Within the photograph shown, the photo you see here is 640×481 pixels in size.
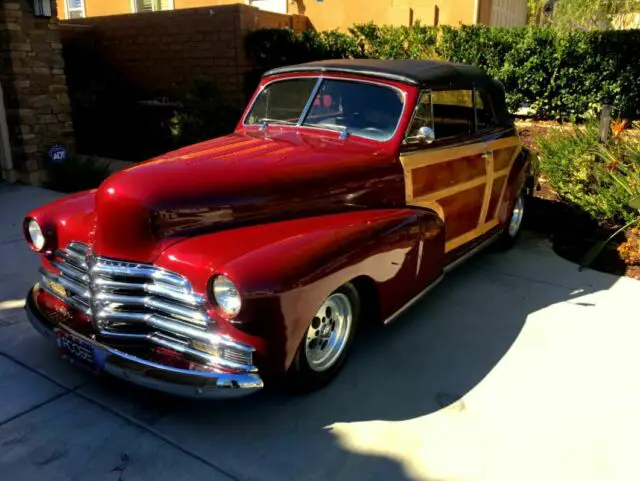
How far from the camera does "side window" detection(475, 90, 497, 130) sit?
5062mm

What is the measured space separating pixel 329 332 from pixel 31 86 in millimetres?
6519

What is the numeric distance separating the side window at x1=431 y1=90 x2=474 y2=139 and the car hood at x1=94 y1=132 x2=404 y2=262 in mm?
705

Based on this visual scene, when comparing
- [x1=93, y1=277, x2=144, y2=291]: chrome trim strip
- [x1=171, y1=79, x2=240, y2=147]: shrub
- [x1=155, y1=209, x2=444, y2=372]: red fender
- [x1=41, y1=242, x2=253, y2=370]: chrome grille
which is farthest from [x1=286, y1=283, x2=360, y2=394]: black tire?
[x1=171, y1=79, x2=240, y2=147]: shrub

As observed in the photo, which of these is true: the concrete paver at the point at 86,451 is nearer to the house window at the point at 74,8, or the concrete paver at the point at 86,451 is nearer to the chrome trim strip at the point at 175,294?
the chrome trim strip at the point at 175,294

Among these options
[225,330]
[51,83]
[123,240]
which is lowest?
[225,330]

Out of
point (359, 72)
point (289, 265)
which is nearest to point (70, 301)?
point (289, 265)

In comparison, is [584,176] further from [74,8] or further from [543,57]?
[74,8]

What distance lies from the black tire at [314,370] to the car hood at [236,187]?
1.81 ft

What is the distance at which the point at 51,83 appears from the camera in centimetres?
807

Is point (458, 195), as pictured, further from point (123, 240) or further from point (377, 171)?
point (123, 240)

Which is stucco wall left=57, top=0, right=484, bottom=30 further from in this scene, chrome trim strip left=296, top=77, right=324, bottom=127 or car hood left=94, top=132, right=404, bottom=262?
car hood left=94, top=132, right=404, bottom=262

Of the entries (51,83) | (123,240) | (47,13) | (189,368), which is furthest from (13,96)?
(189,368)

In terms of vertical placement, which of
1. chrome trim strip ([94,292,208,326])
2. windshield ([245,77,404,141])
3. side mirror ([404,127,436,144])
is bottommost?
chrome trim strip ([94,292,208,326])

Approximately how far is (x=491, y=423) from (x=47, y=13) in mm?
7697
